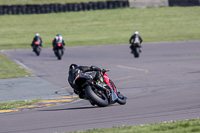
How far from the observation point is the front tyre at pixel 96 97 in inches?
452

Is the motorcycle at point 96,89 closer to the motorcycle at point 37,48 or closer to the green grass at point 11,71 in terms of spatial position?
the green grass at point 11,71

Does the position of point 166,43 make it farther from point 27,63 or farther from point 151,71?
point 151,71

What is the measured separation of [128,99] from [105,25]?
38.1 metres

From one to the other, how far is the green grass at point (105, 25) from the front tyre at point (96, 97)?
1211 inches

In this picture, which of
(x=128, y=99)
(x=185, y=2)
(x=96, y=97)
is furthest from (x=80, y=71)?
(x=185, y=2)

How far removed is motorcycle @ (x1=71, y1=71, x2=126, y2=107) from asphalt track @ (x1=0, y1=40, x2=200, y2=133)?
0.23 m

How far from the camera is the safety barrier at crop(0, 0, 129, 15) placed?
161 ft

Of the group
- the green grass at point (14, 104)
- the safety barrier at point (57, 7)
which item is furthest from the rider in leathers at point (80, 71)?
the safety barrier at point (57, 7)

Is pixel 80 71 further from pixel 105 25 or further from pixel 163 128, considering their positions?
pixel 105 25

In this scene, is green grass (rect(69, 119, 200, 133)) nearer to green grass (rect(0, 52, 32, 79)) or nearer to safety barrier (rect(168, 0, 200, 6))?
green grass (rect(0, 52, 32, 79))

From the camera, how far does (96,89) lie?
1171 centimetres

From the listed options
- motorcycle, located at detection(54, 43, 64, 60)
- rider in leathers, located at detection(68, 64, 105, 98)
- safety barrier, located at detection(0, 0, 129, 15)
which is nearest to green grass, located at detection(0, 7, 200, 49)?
safety barrier, located at detection(0, 0, 129, 15)

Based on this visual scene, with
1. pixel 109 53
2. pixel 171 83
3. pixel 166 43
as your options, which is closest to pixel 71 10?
pixel 166 43

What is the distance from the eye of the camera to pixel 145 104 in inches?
475
